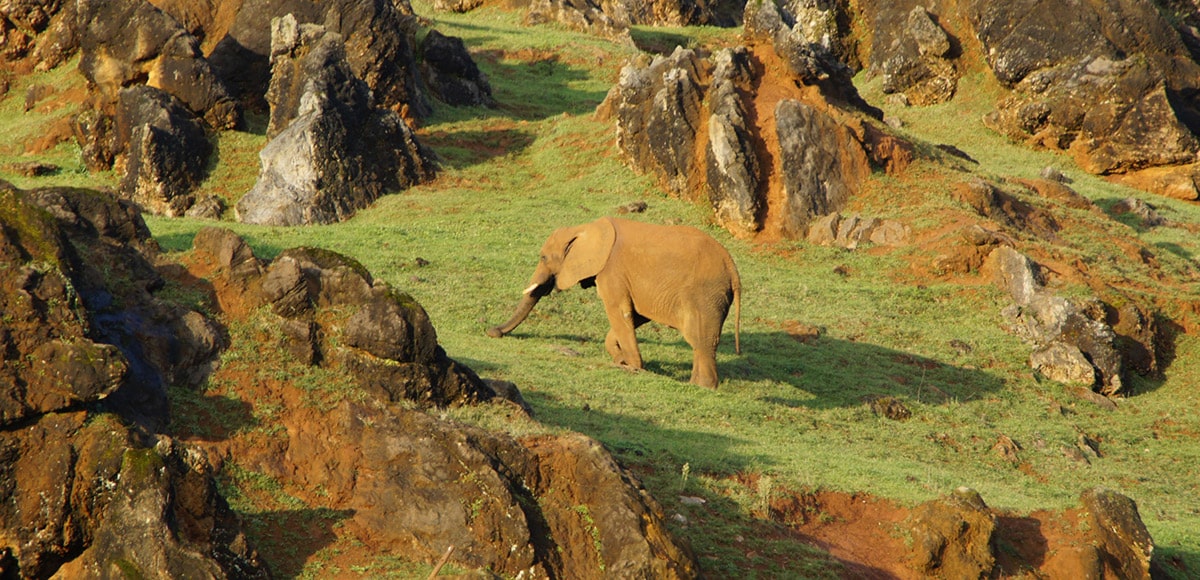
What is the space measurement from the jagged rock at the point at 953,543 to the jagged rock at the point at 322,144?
19.4 meters

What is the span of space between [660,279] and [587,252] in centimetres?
137

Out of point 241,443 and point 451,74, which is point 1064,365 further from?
point 451,74

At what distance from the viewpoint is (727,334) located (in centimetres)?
2284

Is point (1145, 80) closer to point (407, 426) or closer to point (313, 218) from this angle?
point (313, 218)

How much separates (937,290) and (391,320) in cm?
1672

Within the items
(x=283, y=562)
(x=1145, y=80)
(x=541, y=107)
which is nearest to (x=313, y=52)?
(x=541, y=107)

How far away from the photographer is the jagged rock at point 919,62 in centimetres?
4500

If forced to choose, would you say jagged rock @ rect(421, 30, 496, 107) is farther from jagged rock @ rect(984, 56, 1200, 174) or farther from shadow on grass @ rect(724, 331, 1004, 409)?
shadow on grass @ rect(724, 331, 1004, 409)

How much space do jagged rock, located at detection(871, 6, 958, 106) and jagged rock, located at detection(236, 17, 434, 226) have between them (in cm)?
2135

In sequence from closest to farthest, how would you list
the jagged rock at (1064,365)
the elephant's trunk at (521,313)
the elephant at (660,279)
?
the elephant at (660,279)
the elephant's trunk at (521,313)
the jagged rock at (1064,365)

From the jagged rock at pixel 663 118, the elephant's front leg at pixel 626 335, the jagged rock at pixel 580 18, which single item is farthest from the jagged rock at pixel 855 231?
the jagged rock at pixel 580 18

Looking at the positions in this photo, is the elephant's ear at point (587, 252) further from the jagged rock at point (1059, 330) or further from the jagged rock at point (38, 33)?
the jagged rock at point (38, 33)

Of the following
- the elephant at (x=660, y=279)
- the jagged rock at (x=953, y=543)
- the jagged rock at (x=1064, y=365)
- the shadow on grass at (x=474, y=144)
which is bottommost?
the jagged rock at (x=1064, y=365)

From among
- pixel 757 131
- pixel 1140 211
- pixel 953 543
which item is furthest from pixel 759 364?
pixel 1140 211
